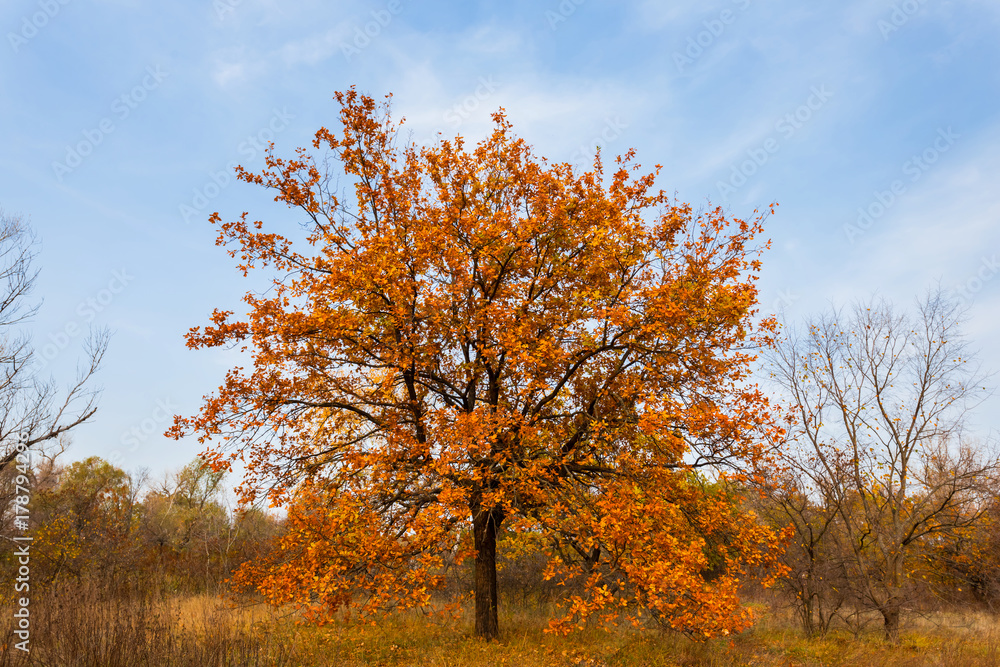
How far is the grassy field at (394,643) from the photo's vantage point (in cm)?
722

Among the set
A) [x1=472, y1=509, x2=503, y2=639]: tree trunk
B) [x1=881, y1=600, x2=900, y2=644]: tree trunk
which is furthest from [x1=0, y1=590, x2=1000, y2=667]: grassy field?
[x1=472, y1=509, x2=503, y2=639]: tree trunk

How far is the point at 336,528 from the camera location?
9766mm

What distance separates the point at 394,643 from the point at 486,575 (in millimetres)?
2329

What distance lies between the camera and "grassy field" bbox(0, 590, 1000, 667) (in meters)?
7.22

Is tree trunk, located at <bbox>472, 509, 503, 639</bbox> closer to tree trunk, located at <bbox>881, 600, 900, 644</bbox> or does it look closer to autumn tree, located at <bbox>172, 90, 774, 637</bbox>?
autumn tree, located at <bbox>172, 90, 774, 637</bbox>

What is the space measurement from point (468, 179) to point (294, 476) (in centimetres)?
735

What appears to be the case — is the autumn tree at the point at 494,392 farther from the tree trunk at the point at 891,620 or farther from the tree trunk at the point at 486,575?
the tree trunk at the point at 891,620

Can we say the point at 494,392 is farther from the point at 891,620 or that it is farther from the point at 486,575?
the point at 891,620

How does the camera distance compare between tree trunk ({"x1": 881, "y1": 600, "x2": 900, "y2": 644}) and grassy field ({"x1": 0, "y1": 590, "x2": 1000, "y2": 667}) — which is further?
tree trunk ({"x1": 881, "y1": 600, "x2": 900, "y2": 644})

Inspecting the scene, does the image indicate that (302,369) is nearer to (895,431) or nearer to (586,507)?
(586,507)

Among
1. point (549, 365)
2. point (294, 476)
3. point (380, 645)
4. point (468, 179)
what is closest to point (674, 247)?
point (549, 365)

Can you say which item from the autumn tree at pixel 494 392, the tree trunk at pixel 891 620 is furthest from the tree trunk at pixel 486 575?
the tree trunk at pixel 891 620

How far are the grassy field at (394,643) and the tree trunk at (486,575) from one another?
42 centimetres

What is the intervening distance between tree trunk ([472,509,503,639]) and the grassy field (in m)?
0.42
